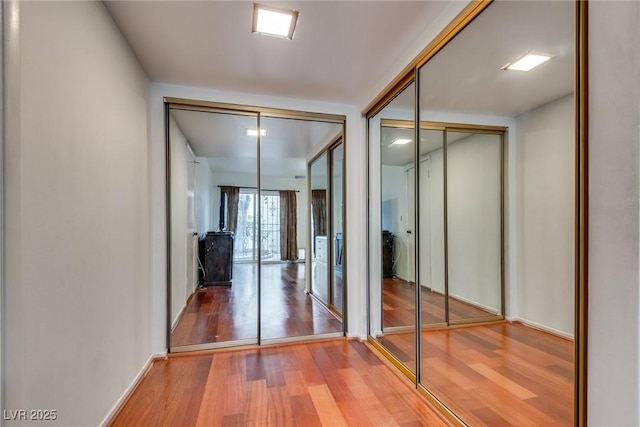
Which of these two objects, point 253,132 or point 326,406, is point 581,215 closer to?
point 326,406

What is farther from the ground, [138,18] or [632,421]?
[138,18]

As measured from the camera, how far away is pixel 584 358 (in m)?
1.11

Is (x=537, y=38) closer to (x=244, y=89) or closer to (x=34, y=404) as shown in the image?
(x=244, y=89)

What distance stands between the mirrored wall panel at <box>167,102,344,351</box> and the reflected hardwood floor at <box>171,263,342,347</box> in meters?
0.01

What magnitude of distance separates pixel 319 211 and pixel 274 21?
2.97m

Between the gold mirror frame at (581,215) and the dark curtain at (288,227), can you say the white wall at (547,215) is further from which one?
the dark curtain at (288,227)

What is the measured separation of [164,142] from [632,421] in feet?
11.0

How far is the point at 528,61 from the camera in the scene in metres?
1.83

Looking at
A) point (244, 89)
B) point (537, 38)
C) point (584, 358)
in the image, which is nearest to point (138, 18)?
point (244, 89)

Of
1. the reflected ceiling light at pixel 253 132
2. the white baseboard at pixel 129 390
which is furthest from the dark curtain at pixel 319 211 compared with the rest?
the white baseboard at pixel 129 390

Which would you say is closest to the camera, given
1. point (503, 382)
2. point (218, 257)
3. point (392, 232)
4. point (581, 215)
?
point (581, 215)

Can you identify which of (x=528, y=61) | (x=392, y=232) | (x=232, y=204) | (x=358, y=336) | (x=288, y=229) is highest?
(x=528, y=61)

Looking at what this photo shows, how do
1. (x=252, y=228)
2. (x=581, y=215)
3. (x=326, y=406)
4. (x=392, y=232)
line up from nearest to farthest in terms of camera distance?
(x=581, y=215) → (x=326, y=406) → (x=392, y=232) → (x=252, y=228)

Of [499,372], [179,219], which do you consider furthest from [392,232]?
[179,219]
